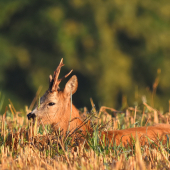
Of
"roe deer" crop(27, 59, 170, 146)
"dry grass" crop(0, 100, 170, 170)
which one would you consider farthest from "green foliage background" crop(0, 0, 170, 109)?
"dry grass" crop(0, 100, 170, 170)

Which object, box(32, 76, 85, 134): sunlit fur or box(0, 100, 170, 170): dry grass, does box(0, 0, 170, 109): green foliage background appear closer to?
box(32, 76, 85, 134): sunlit fur

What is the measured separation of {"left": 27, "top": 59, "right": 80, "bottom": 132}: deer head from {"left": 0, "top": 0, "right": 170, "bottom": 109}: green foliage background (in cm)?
1203

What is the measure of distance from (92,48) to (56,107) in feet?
48.1

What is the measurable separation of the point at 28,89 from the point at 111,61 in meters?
4.25

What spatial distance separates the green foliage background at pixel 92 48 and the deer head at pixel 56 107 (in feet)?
39.5

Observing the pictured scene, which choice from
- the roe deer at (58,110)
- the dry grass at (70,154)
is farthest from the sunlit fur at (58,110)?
the dry grass at (70,154)

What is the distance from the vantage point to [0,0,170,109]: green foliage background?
17.8m

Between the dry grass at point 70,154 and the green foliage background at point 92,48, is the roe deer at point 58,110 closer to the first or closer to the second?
the dry grass at point 70,154

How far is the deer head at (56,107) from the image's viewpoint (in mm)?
4777

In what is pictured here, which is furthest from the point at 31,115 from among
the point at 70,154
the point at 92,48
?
the point at 92,48

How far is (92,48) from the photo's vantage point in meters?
19.3

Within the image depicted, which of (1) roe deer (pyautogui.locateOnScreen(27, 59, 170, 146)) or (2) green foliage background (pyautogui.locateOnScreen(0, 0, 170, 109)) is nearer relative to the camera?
(1) roe deer (pyautogui.locateOnScreen(27, 59, 170, 146))

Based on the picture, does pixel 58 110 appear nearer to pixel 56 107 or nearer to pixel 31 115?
pixel 56 107

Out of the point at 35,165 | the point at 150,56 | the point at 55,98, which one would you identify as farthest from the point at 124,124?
the point at 150,56
